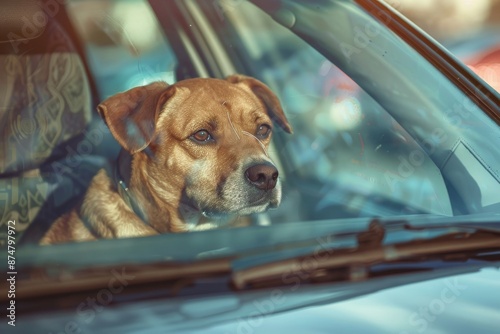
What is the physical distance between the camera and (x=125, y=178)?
6.40 ft

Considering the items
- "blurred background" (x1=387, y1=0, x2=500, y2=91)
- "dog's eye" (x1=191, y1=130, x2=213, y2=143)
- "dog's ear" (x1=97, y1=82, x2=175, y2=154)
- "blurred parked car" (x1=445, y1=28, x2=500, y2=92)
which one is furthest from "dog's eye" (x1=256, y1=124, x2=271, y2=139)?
"blurred background" (x1=387, y1=0, x2=500, y2=91)

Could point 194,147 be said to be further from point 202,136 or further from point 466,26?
point 466,26

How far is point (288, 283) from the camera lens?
1696 mm

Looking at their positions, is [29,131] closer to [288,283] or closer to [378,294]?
[288,283]

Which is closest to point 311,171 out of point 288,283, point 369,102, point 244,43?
point 369,102

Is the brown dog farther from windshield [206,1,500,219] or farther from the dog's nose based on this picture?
windshield [206,1,500,219]

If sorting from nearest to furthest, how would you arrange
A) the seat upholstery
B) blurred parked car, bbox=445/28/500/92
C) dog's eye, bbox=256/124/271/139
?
the seat upholstery → dog's eye, bbox=256/124/271/139 → blurred parked car, bbox=445/28/500/92

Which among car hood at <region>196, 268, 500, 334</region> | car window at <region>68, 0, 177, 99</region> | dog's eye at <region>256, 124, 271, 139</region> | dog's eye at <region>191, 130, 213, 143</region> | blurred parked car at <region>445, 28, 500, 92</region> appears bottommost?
car hood at <region>196, 268, 500, 334</region>

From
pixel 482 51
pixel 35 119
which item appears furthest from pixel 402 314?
pixel 482 51

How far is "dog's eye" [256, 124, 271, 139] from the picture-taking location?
2105 millimetres

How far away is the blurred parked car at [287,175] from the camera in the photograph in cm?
161

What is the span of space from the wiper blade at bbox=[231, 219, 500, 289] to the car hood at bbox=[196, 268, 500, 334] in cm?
7

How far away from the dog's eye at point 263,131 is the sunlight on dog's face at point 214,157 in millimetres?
35

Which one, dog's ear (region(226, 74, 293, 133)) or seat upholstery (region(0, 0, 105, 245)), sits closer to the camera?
seat upholstery (region(0, 0, 105, 245))
